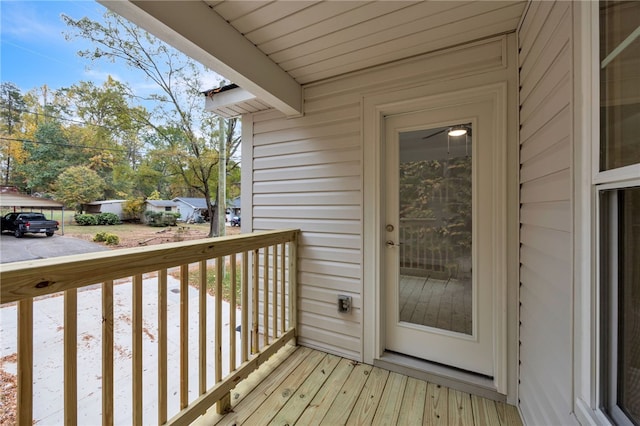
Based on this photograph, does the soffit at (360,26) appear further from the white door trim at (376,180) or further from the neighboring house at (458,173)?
the white door trim at (376,180)

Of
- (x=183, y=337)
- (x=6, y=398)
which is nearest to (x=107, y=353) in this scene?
(x=183, y=337)

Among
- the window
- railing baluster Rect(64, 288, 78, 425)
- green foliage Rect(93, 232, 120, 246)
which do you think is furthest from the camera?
Result: green foliage Rect(93, 232, 120, 246)

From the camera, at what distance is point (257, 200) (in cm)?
263

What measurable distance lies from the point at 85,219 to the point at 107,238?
0.44 m

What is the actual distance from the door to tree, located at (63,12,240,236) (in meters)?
5.18

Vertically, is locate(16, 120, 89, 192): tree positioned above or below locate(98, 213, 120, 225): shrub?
above

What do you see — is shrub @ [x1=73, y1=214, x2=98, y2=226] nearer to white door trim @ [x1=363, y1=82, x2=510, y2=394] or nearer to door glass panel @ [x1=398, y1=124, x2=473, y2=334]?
white door trim @ [x1=363, y1=82, x2=510, y2=394]

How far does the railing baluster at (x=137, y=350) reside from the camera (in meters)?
1.13

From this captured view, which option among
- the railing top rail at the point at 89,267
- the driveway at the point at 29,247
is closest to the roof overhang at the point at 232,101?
the railing top rail at the point at 89,267

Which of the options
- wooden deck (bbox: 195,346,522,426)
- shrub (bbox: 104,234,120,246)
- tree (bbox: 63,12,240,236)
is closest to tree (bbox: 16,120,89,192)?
shrub (bbox: 104,234,120,246)

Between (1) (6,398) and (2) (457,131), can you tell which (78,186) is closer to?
(1) (6,398)

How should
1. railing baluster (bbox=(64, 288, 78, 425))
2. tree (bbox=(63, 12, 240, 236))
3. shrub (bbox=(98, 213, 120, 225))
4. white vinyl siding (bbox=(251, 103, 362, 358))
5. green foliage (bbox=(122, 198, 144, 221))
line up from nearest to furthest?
railing baluster (bbox=(64, 288, 78, 425)) < white vinyl siding (bbox=(251, 103, 362, 358)) < shrub (bbox=(98, 213, 120, 225)) < green foliage (bbox=(122, 198, 144, 221)) < tree (bbox=(63, 12, 240, 236))

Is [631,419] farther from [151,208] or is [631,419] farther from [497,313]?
[151,208]

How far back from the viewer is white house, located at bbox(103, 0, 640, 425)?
746 millimetres
